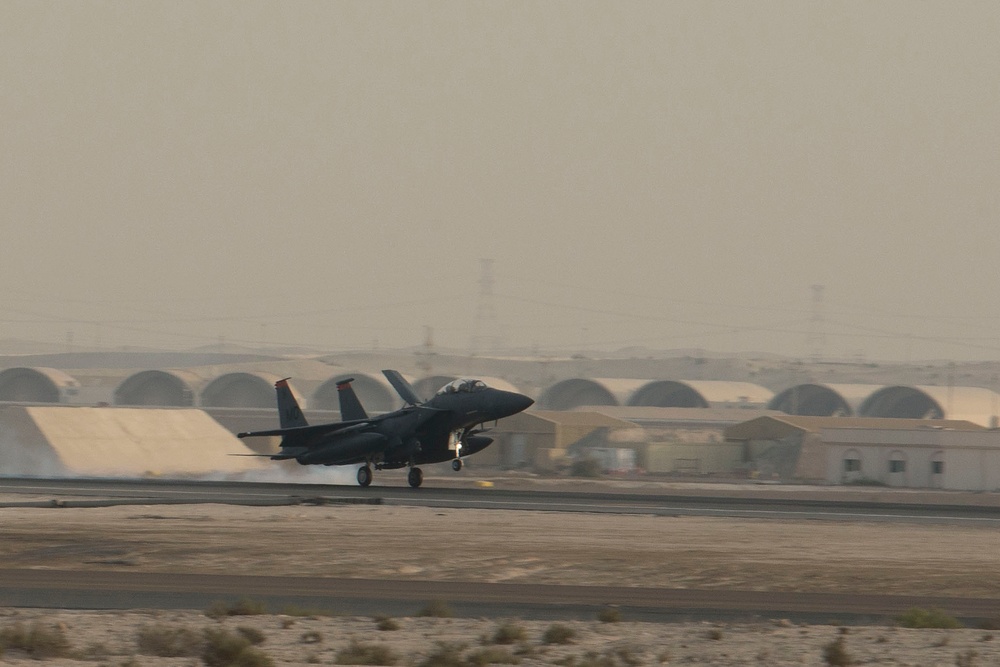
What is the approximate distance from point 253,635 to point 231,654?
149cm

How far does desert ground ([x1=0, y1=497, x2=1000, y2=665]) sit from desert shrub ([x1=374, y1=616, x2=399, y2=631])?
140 millimetres

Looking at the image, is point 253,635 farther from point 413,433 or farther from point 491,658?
point 413,433

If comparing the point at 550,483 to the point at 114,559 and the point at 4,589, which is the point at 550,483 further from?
the point at 4,589

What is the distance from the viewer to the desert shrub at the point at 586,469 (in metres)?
88.5

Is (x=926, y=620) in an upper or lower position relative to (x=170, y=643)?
upper

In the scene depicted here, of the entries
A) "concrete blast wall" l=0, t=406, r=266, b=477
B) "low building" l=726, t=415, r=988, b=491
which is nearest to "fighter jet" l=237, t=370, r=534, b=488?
"concrete blast wall" l=0, t=406, r=266, b=477

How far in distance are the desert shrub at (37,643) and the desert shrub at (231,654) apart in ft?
5.93

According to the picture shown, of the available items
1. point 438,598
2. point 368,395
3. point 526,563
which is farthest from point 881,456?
point 438,598

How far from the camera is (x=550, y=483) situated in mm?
72750

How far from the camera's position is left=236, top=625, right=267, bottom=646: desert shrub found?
56.8ft

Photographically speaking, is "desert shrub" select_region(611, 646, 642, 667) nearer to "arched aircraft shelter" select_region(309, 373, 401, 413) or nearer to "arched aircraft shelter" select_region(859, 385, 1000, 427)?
"arched aircraft shelter" select_region(309, 373, 401, 413)

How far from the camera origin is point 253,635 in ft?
57.5

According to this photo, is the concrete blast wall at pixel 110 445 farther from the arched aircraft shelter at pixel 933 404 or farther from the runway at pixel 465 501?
the arched aircraft shelter at pixel 933 404

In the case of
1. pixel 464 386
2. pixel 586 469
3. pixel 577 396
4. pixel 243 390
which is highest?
pixel 577 396
